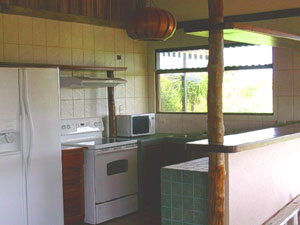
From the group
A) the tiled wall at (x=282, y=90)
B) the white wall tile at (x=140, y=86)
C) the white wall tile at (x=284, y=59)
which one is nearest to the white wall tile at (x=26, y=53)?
the white wall tile at (x=140, y=86)

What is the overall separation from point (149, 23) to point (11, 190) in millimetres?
2077

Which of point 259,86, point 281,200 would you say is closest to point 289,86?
point 259,86

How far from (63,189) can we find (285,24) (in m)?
3.27

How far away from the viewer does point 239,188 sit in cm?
302

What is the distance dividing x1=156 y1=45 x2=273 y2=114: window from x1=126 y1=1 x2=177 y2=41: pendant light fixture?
2.48m

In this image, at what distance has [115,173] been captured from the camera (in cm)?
541

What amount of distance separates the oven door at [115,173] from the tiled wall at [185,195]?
2266 mm

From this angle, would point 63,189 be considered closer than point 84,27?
Yes

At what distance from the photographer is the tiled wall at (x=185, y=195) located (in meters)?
2.88

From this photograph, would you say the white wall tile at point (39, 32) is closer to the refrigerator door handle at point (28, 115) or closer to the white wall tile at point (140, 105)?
the refrigerator door handle at point (28, 115)

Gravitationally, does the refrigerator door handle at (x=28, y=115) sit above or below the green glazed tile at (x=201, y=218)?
above

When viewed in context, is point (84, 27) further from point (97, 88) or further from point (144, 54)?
point (144, 54)

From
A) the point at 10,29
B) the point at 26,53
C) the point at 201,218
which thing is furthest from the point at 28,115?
the point at 201,218

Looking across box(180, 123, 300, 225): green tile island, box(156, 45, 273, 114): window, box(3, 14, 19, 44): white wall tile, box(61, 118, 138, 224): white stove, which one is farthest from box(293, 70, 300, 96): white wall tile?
box(3, 14, 19, 44): white wall tile
